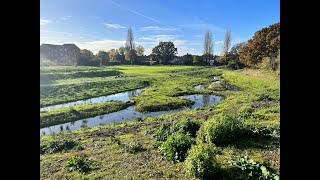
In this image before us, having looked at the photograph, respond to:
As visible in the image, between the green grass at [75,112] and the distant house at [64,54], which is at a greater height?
the distant house at [64,54]

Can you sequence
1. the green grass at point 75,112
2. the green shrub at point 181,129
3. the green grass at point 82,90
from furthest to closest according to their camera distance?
1. the green grass at point 82,90
2. the green grass at point 75,112
3. the green shrub at point 181,129

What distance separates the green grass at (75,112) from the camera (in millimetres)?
16734

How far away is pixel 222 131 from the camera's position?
337 inches

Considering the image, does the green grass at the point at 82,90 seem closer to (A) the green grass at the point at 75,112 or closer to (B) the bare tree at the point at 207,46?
(A) the green grass at the point at 75,112

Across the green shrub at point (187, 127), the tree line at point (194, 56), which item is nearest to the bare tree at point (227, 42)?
the tree line at point (194, 56)

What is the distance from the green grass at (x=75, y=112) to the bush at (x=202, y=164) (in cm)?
1230

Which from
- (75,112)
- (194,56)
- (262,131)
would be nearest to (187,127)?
(262,131)

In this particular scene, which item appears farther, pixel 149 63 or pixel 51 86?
pixel 149 63

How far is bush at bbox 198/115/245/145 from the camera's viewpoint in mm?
8500
